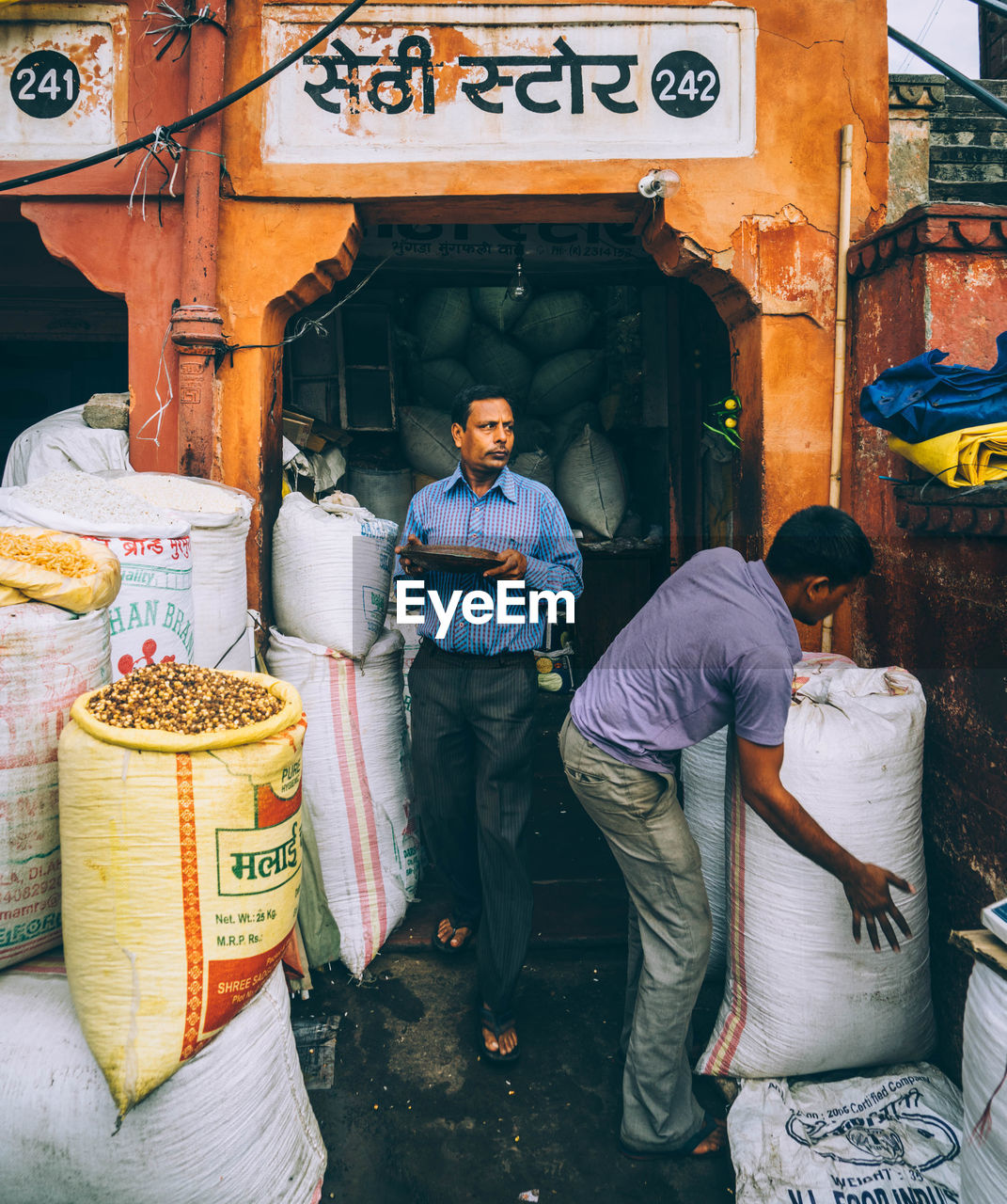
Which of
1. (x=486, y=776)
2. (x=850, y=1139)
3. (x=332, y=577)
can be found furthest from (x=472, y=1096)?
(x=332, y=577)

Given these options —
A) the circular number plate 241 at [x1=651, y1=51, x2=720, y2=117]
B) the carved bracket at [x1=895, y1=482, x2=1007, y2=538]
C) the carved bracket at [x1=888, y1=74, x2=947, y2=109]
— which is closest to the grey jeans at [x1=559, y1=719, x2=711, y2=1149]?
the carved bracket at [x1=895, y1=482, x2=1007, y2=538]

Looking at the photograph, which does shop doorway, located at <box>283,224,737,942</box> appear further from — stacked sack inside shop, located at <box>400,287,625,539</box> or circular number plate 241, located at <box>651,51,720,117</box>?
circular number plate 241, located at <box>651,51,720,117</box>

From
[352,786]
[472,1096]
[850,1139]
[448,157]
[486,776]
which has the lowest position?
[472,1096]

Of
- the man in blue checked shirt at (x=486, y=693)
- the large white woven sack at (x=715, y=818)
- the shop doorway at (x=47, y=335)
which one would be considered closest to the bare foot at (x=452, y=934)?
the man in blue checked shirt at (x=486, y=693)

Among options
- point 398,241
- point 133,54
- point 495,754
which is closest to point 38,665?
point 495,754

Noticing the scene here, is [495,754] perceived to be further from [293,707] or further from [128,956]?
[128,956]

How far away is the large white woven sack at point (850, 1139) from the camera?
1.89 m

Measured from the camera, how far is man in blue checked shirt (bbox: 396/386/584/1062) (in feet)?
Answer: 8.27

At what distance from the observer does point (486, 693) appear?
2.61 metres

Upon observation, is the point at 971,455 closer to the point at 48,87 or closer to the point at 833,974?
the point at 833,974

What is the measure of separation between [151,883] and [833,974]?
1730 mm

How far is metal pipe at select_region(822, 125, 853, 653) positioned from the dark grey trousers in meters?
1.48

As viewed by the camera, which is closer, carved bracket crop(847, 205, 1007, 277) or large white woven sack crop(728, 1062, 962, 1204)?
large white woven sack crop(728, 1062, 962, 1204)

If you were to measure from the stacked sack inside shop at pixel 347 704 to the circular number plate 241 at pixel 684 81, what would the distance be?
199 centimetres
